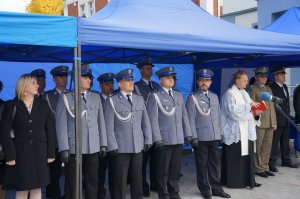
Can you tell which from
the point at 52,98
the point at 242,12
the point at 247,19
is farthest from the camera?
the point at 242,12

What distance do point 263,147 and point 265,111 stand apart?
0.60 m

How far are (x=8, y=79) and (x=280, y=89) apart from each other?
4794 mm

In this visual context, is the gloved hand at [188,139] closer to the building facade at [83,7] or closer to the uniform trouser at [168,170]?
the uniform trouser at [168,170]

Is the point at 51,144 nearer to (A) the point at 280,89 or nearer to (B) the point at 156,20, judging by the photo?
(B) the point at 156,20

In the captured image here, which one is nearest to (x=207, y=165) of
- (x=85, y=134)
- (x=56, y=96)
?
(x=85, y=134)

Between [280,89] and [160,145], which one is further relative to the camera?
[280,89]

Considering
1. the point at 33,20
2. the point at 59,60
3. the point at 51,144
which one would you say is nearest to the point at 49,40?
the point at 33,20

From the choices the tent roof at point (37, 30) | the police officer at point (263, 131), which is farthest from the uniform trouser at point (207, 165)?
the tent roof at point (37, 30)

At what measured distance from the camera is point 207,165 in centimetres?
535

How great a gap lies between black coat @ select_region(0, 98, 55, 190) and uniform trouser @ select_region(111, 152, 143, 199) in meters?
0.93

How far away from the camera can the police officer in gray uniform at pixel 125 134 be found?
4.48 meters

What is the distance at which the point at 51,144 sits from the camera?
4.02m

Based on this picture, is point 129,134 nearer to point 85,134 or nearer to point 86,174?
point 85,134

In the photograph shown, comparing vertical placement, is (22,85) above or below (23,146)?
above
